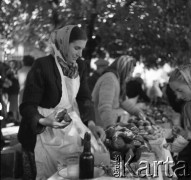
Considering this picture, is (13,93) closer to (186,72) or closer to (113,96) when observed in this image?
(113,96)

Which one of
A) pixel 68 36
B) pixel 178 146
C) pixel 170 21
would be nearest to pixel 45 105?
pixel 68 36

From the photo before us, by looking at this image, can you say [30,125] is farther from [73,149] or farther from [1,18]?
[1,18]

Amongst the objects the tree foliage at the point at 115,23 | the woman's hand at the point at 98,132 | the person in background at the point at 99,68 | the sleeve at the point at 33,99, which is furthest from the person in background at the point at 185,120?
the person in background at the point at 99,68

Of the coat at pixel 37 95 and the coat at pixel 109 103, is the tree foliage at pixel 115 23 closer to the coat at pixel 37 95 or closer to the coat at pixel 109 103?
the coat at pixel 109 103

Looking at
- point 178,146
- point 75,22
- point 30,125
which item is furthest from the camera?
point 75,22

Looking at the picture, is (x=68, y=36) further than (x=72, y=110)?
No

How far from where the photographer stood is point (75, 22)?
561cm

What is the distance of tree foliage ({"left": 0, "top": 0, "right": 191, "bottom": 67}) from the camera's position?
17.6 ft

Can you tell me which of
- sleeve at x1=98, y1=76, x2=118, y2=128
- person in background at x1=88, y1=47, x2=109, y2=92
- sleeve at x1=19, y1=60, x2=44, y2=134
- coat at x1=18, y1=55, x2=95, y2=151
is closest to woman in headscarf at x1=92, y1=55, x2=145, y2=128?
sleeve at x1=98, y1=76, x2=118, y2=128

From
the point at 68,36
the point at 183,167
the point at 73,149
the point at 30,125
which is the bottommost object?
the point at 183,167

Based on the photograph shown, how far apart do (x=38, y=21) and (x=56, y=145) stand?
492 cm

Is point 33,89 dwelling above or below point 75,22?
below

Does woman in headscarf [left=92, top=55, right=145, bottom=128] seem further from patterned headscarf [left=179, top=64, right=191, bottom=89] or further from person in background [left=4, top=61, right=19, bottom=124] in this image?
person in background [left=4, top=61, right=19, bottom=124]

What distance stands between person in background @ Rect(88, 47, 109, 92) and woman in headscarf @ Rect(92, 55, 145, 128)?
4.65ft
